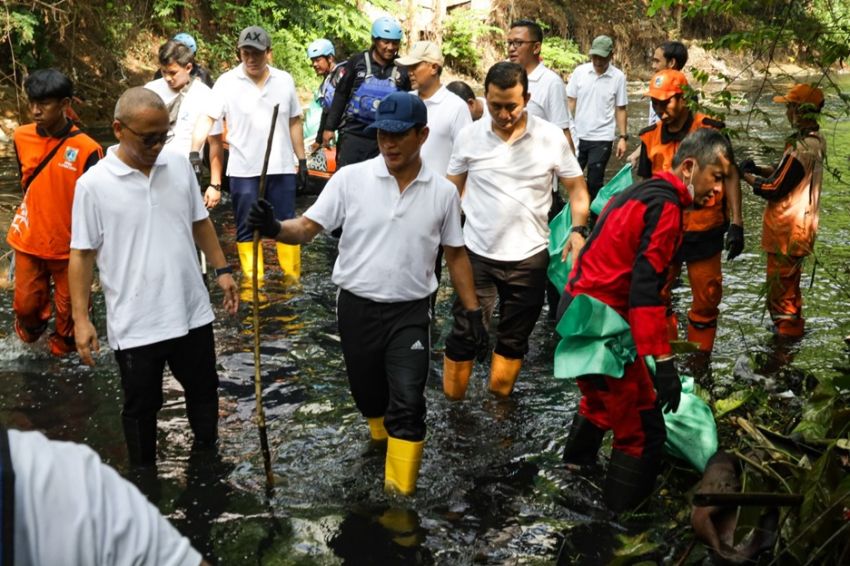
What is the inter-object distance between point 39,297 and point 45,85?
1.56 m

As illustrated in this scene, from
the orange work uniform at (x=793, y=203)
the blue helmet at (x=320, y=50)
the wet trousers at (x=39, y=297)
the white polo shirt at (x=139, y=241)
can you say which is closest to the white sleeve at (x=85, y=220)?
the white polo shirt at (x=139, y=241)

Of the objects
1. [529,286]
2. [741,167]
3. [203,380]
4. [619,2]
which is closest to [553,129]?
[529,286]

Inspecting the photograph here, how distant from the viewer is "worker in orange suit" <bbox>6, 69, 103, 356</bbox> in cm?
662

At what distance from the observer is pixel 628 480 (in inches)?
206

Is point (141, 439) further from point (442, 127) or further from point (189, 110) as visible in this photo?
point (189, 110)

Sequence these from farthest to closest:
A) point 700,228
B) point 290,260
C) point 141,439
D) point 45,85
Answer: point 290,260
point 700,228
point 45,85
point 141,439

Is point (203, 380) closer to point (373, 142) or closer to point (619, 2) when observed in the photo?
point (373, 142)

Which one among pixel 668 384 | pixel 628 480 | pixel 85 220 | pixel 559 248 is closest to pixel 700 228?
pixel 559 248

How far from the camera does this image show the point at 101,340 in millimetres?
8406

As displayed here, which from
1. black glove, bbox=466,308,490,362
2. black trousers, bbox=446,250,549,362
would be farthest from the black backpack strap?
black trousers, bbox=446,250,549,362

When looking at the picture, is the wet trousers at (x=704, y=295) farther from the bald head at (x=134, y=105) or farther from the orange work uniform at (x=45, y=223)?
the orange work uniform at (x=45, y=223)

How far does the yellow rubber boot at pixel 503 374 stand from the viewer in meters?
7.01

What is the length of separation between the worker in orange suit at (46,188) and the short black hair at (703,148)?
3.71 metres

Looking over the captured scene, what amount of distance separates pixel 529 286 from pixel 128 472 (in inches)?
107
